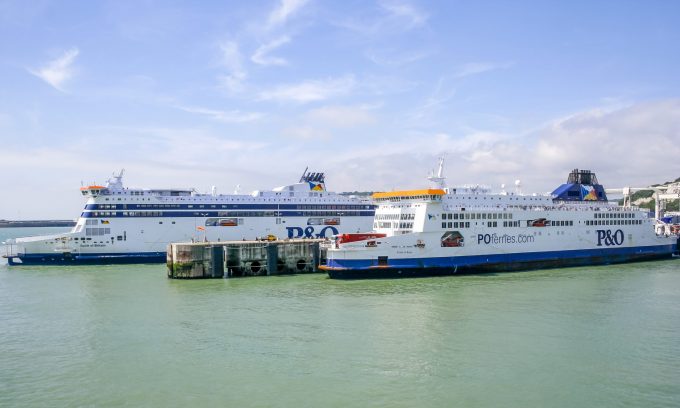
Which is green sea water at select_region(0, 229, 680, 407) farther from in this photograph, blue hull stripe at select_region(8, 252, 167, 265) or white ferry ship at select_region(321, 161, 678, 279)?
blue hull stripe at select_region(8, 252, 167, 265)

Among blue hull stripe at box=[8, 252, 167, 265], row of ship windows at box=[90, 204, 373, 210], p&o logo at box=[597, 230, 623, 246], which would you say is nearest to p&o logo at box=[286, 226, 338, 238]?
row of ship windows at box=[90, 204, 373, 210]

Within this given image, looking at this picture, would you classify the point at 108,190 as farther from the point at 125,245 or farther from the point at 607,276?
the point at 607,276

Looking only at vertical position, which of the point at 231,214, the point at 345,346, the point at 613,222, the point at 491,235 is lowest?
the point at 345,346

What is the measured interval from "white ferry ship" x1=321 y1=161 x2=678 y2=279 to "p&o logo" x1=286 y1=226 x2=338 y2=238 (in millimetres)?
12102

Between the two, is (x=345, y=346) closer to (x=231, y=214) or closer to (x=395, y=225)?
(x=395, y=225)

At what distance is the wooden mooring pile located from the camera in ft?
107

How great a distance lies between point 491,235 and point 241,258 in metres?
15.7

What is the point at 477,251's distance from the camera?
32938mm

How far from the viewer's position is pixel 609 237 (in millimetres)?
38781

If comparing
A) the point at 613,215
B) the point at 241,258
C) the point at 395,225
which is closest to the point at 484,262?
the point at 395,225

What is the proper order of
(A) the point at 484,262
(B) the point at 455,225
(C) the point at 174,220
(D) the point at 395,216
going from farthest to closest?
(C) the point at 174,220 < (D) the point at 395,216 < (A) the point at 484,262 < (B) the point at 455,225

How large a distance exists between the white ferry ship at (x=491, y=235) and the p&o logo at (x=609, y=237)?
2.8 inches

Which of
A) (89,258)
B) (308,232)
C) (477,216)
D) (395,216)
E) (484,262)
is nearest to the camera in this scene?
(484,262)

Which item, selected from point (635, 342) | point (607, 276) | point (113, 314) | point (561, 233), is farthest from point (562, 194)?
point (113, 314)
